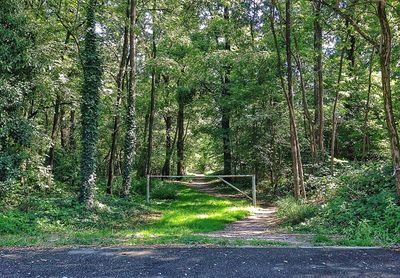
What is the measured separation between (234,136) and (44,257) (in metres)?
13.2

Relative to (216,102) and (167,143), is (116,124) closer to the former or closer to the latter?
(216,102)

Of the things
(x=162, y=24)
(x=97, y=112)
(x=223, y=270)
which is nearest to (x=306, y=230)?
(x=223, y=270)

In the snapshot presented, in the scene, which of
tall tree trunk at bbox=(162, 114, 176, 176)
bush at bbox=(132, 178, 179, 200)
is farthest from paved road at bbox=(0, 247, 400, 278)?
tall tree trunk at bbox=(162, 114, 176, 176)

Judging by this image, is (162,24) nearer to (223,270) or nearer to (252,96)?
(252,96)

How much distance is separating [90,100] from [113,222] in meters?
3.75

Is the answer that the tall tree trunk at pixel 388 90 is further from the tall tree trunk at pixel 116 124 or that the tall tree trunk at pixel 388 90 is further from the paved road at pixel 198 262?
the tall tree trunk at pixel 116 124

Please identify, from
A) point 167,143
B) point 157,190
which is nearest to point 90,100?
point 157,190

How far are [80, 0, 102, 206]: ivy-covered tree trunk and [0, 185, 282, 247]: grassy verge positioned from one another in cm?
100

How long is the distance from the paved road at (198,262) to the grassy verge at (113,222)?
2.13 feet

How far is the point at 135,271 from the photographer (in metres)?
4.16

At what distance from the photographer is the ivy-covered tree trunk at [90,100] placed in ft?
33.3

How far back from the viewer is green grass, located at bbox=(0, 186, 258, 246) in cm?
601

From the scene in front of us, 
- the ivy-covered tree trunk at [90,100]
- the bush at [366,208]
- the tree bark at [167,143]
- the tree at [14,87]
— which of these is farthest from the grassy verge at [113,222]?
the tree bark at [167,143]

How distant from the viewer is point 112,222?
31.4 feet
